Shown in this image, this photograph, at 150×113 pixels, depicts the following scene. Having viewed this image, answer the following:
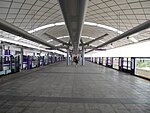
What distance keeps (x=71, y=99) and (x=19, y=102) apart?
2.47 meters

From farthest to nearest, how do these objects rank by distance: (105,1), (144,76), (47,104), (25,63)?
(25,63)
(105,1)
(144,76)
(47,104)

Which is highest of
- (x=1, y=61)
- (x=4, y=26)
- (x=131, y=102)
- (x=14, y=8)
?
(x=14, y=8)

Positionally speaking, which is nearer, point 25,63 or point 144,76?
point 144,76

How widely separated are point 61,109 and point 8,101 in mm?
2839

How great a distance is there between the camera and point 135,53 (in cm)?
4653

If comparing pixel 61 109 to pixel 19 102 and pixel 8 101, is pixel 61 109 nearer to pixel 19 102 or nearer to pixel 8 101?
pixel 19 102

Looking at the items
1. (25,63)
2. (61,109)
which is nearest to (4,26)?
(61,109)

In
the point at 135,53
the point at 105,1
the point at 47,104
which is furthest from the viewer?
the point at 135,53

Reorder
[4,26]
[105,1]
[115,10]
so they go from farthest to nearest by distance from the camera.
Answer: [115,10]
[105,1]
[4,26]

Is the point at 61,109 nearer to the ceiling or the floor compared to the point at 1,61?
nearer to the floor

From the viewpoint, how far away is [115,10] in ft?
89.3

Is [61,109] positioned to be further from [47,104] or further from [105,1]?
[105,1]

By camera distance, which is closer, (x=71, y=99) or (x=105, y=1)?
(x=71, y=99)

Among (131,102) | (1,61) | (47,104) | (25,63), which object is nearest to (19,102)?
(47,104)
